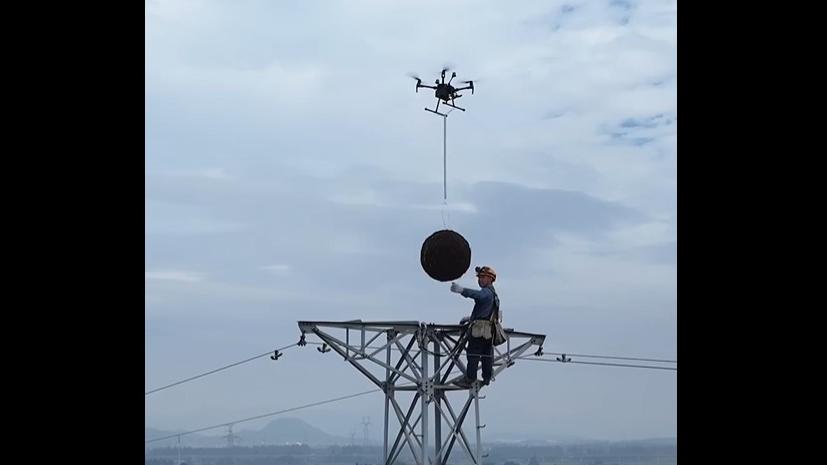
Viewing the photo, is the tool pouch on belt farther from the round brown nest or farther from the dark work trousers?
the round brown nest

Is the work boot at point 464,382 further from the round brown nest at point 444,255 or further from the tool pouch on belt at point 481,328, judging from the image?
the round brown nest at point 444,255

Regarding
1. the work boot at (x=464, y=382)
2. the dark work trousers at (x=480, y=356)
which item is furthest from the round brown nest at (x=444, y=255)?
the work boot at (x=464, y=382)

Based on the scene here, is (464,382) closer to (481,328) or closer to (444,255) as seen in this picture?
(481,328)

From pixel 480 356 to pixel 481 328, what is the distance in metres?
0.57

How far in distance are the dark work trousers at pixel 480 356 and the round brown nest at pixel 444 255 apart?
1.28m

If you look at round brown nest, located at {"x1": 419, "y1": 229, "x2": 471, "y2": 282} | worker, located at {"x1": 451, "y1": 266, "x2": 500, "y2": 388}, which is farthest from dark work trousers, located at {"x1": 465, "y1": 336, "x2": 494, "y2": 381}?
round brown nest, located at {"x1": 419, "y1": 229, "x2": 471, "y2": 282}

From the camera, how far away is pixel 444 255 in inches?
712

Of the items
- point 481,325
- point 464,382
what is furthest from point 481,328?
point 464,382

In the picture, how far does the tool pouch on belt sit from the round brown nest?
2.88 ft
